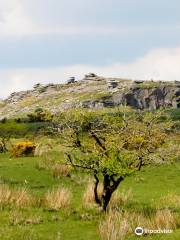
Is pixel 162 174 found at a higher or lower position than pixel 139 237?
lower

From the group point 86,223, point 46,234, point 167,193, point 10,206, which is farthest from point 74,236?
point 167,193

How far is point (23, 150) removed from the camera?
168 feet

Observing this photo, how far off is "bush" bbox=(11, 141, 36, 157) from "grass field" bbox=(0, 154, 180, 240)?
789 centimetres

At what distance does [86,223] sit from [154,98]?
6735 inches

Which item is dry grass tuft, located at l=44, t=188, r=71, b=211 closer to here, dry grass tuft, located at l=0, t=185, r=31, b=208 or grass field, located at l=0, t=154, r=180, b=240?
grass field, located at l=0, t=154, r=180, b=240

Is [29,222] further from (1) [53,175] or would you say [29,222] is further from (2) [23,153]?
(2) [23,153]

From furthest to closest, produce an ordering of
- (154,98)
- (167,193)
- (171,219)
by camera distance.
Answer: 1. (154,98)
2. (167,193)
3. (171,219)

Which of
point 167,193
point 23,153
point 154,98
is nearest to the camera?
point 167,193

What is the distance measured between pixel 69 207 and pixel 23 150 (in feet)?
91.6

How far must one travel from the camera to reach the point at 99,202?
24703 mm

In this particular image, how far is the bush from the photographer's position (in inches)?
2020

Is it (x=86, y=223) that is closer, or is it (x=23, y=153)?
(x=86, y=223)

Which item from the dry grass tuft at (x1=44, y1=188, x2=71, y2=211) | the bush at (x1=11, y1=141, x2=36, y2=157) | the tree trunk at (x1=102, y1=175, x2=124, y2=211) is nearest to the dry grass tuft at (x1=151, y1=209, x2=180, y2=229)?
the tree trunk at (x1=102, y1=175, x2=124, y2=211)

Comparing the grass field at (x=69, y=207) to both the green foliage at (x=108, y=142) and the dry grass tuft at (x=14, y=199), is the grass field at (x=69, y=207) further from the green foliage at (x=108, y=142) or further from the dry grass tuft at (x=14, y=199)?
the green foliage at (x=108, y=142)
